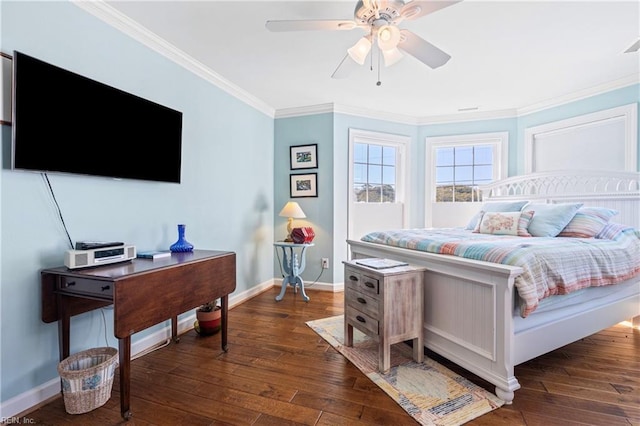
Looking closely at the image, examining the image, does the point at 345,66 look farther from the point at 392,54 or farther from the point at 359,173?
the point at 359,173

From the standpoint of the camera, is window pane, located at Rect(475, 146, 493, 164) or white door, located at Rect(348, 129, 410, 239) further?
window pane, located at Rect(475, 146, 493, 164)

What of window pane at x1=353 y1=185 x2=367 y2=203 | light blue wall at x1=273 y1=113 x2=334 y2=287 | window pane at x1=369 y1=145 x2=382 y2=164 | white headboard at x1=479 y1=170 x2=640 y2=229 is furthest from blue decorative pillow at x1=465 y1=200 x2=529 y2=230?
light blue wall at x1=273 y1=113 x2=334 y2=287

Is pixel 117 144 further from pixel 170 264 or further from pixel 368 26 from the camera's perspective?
pixel 368 26

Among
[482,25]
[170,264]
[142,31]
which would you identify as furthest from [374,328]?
[142,31]

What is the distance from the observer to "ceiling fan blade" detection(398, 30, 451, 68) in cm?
173

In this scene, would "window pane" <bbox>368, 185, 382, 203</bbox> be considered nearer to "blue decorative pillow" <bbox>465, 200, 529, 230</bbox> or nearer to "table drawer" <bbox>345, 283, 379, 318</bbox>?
"blue decorative pillow" <bbox>465, 200, 529, 230</bbox>

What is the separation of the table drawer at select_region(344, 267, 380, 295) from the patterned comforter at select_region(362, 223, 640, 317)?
1.59 feet

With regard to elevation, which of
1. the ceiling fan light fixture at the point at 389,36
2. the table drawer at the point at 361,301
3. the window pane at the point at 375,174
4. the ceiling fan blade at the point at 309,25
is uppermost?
the ceiling fan blade at the point at 309,25

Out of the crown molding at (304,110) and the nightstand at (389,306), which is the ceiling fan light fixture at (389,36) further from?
the crown molding at (304,110)

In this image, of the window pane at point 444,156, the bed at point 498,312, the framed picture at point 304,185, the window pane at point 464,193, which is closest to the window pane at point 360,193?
the framed picture at point 304,185

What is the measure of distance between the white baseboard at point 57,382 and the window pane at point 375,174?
1560 mm

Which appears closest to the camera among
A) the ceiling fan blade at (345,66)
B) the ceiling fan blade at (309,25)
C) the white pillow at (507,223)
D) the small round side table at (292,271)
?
the ceiling fan blade at (309,25)

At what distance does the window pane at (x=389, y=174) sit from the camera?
437cm

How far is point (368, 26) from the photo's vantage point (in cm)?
171
